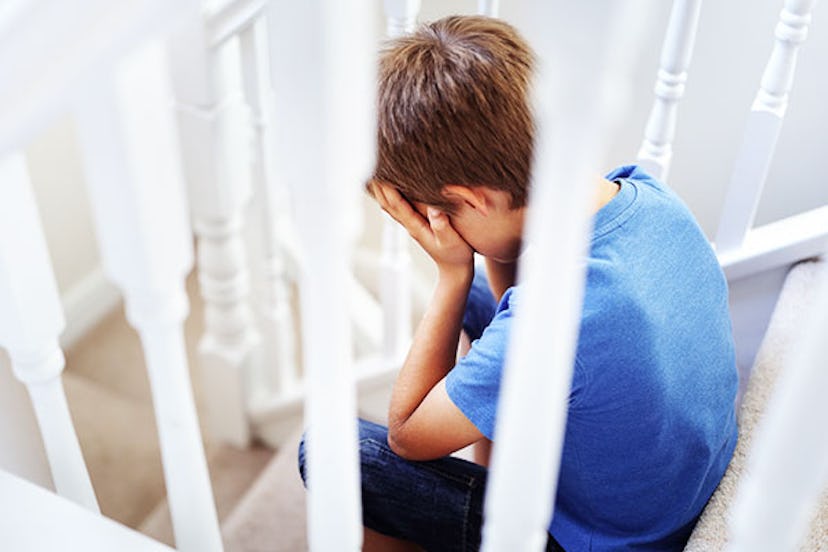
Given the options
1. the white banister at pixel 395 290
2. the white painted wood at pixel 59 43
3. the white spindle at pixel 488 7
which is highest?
the white painted wood at pixel 59 43

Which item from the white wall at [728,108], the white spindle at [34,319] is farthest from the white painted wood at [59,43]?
the white wall at [728,108]

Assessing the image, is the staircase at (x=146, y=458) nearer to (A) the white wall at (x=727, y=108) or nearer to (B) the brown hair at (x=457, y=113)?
(A) the white wall at (x=727, y=108)

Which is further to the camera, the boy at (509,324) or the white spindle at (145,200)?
the boy at (509,324)

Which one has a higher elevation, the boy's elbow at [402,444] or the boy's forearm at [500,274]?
the boy's forearm at [500,274]

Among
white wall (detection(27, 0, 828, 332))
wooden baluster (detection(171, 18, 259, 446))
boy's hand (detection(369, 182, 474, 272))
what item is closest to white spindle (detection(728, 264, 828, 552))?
boy's hand (detection(369, 182, 474, 272))

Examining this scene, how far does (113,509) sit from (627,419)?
1473 millimetres

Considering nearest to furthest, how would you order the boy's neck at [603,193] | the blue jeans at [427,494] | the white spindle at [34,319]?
the white spindle at [34,319] < the boy's neck at [603,193] < the blue jeans at [427,494]

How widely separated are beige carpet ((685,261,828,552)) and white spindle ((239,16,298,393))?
0.73 metres

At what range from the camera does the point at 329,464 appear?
25.6 inches

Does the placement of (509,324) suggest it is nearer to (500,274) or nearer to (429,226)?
(429,226)

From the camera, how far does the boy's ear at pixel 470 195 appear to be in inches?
37.0

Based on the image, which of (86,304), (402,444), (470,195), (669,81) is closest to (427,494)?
(402,444)

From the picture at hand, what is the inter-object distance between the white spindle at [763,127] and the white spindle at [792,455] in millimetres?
695

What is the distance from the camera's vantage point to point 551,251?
1.59ft
